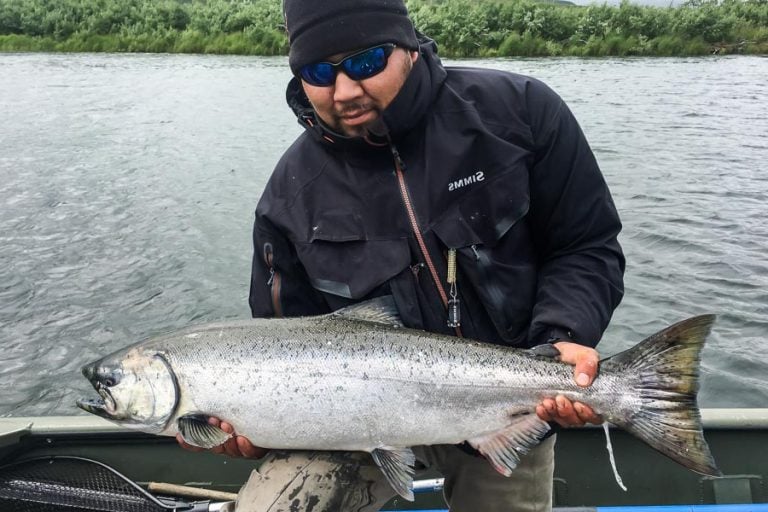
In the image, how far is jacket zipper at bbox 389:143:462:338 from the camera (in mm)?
2752

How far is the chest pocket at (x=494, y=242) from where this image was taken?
2719mm

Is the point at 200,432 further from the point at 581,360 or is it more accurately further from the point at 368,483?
the point at 581,360

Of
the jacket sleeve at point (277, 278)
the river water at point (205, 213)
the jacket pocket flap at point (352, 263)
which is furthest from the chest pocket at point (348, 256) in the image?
the river water at point (205, 213)

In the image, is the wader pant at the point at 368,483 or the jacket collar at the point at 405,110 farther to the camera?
the jacket collar at the point at 405,110

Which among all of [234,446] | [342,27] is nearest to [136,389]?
[234,446]

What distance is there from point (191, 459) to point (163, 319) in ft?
15.6

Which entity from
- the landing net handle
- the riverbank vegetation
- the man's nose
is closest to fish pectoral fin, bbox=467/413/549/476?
the man's nose

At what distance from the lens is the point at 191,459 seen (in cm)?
402

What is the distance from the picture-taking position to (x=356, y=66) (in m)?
2.70

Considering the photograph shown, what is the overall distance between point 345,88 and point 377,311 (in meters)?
0.87

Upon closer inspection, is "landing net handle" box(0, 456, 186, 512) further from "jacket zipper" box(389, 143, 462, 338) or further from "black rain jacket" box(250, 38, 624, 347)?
"jacket zipper" box(389, 143, 462, 338)

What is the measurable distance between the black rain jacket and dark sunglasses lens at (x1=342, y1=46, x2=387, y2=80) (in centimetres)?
13

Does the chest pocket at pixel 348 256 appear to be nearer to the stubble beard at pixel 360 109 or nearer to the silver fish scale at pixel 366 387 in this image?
the silver fish scale at pixel 366 387

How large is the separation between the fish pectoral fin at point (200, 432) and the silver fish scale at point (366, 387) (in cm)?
5
